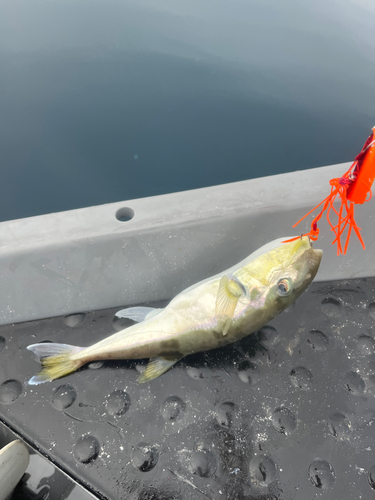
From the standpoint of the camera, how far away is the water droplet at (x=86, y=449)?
64.1 inches

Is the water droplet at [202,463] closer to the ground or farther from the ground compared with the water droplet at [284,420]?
closer to the ground

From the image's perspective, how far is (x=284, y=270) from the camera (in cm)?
174

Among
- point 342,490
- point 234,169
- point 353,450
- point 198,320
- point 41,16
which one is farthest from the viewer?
point 41,16

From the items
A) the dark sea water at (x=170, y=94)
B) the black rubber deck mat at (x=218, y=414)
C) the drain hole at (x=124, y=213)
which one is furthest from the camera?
the dark sea water at (x=170, y=94)

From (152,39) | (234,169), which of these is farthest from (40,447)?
(152,39)

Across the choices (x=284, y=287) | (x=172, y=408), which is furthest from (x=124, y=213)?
(x=172, y=408)

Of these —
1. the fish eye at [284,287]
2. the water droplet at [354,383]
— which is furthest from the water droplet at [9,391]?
the water droplet at [354,383]

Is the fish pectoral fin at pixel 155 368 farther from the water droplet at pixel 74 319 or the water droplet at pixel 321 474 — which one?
the water droplet at pixel 321 474

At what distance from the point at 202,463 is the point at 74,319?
1133mm

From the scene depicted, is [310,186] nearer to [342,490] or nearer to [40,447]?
[342,490]

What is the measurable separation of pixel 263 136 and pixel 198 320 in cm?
219

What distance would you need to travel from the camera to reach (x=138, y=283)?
214 centimetres

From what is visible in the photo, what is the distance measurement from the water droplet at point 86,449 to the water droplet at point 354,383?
142 centimetres

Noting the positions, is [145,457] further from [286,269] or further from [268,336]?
[286,269]
